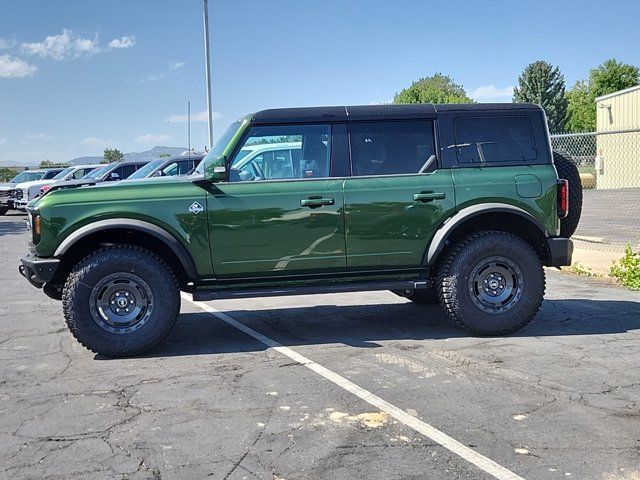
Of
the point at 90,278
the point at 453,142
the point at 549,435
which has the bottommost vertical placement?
the point at 549,435

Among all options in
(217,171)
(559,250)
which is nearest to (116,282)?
(217,171)

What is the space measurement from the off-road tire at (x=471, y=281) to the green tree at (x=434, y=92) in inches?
3145

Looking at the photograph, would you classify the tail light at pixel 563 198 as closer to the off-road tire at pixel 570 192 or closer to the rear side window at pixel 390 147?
the off-road tire at pixel 570 192

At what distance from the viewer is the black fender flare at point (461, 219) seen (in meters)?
6.30

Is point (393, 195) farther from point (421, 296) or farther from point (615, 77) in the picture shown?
point (615, 77)

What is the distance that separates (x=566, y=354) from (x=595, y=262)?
216 inches

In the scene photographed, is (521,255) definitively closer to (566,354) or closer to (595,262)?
(566,354)

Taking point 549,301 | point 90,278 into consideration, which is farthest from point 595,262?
point 90,278

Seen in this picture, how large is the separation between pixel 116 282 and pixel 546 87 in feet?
239

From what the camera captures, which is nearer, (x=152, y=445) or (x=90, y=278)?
(x=152, y=445)

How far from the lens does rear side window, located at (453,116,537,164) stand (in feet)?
21.5

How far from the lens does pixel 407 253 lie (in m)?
6.38

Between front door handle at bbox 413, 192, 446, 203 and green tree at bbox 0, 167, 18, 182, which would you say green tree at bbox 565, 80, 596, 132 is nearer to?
green tree at bbox 0, 167, 18, 182

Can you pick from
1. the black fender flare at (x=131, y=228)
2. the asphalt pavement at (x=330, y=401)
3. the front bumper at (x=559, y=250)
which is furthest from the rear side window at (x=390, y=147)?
the black fender flare at (x=131, y=228)
